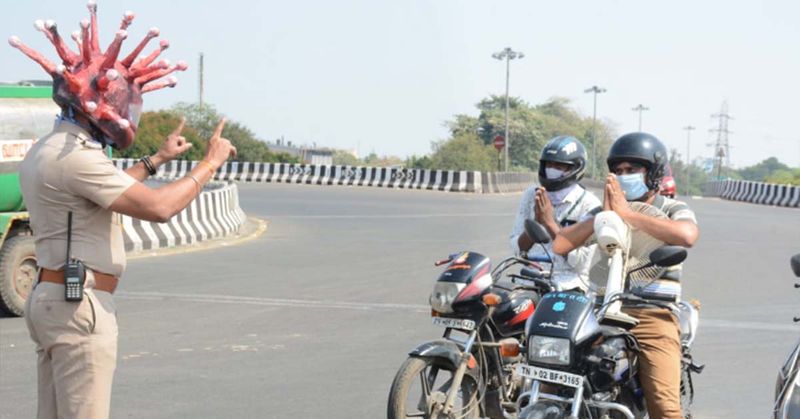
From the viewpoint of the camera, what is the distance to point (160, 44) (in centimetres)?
460

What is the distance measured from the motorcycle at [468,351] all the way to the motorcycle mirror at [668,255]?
131cm

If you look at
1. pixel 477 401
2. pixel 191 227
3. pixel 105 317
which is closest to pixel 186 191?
pixel 105 317

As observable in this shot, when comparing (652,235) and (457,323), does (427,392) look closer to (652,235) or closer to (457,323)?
(457,323)

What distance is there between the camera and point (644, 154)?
19.1 feet

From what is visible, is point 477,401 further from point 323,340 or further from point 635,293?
point 323,340

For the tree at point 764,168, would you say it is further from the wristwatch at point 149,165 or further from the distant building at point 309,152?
the wristwatch at point 149,165

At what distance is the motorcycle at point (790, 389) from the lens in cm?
480

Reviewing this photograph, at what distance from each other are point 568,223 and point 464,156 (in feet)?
271

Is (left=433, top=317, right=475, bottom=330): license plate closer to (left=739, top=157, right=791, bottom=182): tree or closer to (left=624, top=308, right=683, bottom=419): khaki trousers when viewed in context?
(left=624, top=308, right=683, bottom=419): khaki trousers

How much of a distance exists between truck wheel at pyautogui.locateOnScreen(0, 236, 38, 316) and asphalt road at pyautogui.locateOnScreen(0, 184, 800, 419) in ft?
0.73

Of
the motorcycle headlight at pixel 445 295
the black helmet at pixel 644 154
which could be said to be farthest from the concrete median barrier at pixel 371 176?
the black helmet at pixel 644 154

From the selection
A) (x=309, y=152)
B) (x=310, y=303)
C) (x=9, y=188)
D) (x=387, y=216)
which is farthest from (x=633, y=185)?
(x=309, y=152)

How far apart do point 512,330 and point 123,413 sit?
2.61 metres

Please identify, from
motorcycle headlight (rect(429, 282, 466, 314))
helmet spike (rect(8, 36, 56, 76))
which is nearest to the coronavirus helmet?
helmet spike (rect(8, 36, 56, 76))
